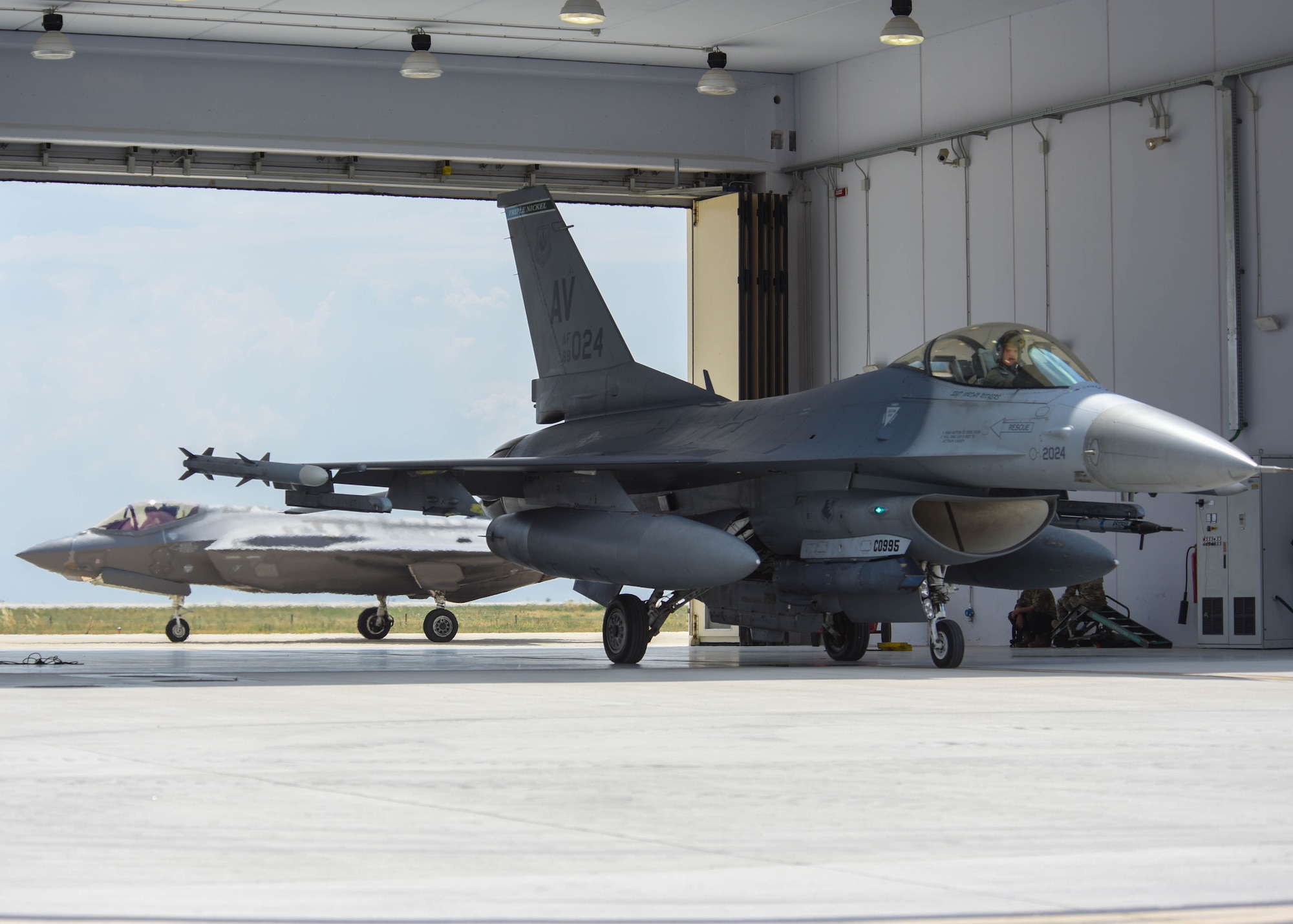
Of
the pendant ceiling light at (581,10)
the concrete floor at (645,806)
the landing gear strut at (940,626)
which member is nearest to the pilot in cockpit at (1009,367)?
the landing gear strut at (940,626)

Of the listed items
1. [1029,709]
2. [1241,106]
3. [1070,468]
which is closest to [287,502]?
[1070,468]

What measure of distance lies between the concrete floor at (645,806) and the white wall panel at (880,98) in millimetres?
11766

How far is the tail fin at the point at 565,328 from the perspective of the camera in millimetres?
13148

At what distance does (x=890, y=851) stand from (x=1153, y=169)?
517 inches

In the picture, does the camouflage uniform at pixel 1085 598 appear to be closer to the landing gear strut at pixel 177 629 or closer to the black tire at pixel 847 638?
the black tire at pixel 847 638

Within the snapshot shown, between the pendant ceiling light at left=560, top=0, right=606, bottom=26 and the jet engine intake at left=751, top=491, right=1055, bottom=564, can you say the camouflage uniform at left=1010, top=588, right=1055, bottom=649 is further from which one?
the pendant ceiling light at left=560, top=0, right=606, bottom=26

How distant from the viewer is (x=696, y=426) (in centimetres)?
1183

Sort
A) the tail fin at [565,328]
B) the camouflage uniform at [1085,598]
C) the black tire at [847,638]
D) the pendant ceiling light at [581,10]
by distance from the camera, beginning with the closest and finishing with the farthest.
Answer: the black tire at [847,638] < the tail fin at [565,328] < the pendant ceiling light at [581,10] < the camouflage uniform at [1085,598]

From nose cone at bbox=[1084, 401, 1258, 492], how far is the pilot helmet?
780 mm

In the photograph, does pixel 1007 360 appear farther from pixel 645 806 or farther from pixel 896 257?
pixel 896 257

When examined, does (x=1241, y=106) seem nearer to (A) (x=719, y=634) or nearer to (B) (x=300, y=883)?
(A) (x=719, y=634)

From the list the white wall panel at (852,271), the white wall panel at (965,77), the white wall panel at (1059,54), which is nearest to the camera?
the white wall panel at (1059,54)

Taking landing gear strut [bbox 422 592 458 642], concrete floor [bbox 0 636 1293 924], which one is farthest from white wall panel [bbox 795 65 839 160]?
concrete floor [bbox 0 636 1293 924]

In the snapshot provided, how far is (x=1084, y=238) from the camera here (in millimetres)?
15445
